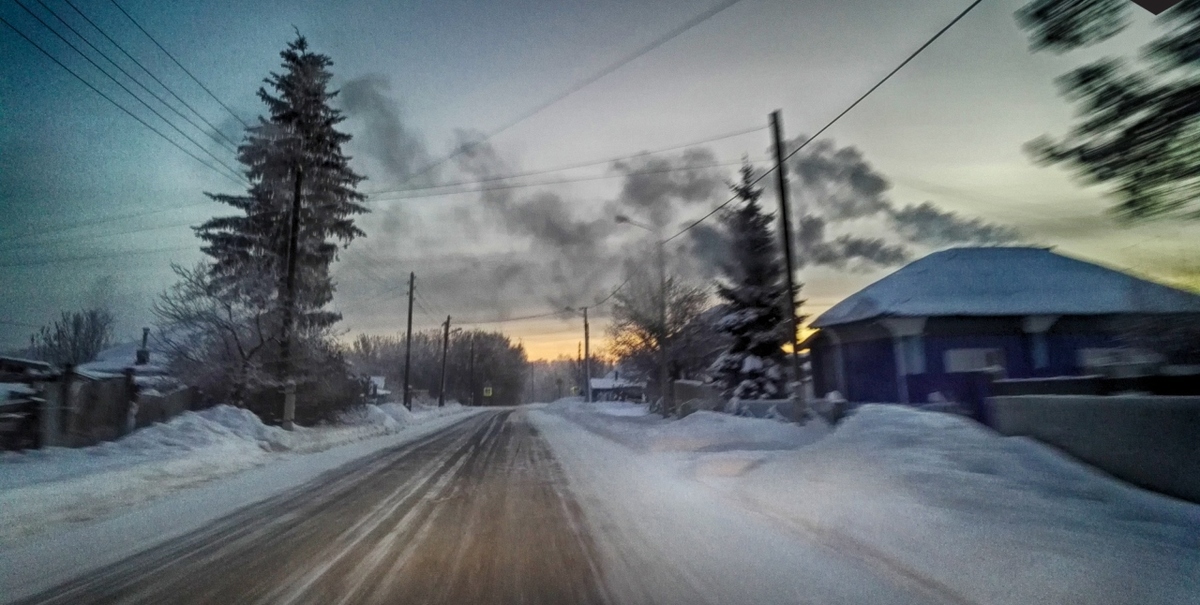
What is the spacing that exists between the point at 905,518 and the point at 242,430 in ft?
64.4

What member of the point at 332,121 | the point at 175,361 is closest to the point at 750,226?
the point at 332,121

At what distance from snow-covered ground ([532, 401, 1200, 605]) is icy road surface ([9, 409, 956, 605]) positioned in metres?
0.10

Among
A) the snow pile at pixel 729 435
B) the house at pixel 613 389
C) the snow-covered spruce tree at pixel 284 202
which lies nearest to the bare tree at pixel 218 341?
the snow-covered spruce tree at pixel 284 202

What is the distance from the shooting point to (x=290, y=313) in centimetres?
2531

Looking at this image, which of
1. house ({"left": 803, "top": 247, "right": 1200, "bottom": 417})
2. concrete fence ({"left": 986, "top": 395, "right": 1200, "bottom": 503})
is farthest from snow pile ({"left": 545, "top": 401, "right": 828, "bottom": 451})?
concrete fence ({"left": 986, "top": 395, "right": 1200, "bottom": 503})

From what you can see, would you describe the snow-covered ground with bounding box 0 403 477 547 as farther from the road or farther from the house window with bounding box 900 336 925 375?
the house window with bounding box 900 336 925 375

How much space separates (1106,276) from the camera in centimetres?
2453

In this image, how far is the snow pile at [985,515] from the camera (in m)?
5.76

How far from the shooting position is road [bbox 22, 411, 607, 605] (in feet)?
19.2

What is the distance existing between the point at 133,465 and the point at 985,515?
48.4ft

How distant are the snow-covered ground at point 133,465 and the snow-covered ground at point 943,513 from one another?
23.7ft

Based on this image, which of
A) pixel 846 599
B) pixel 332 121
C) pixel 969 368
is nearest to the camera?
pixel 846 599

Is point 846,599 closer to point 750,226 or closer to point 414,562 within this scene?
point 414,562

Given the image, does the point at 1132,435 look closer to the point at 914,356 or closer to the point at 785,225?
the point at 785,225
